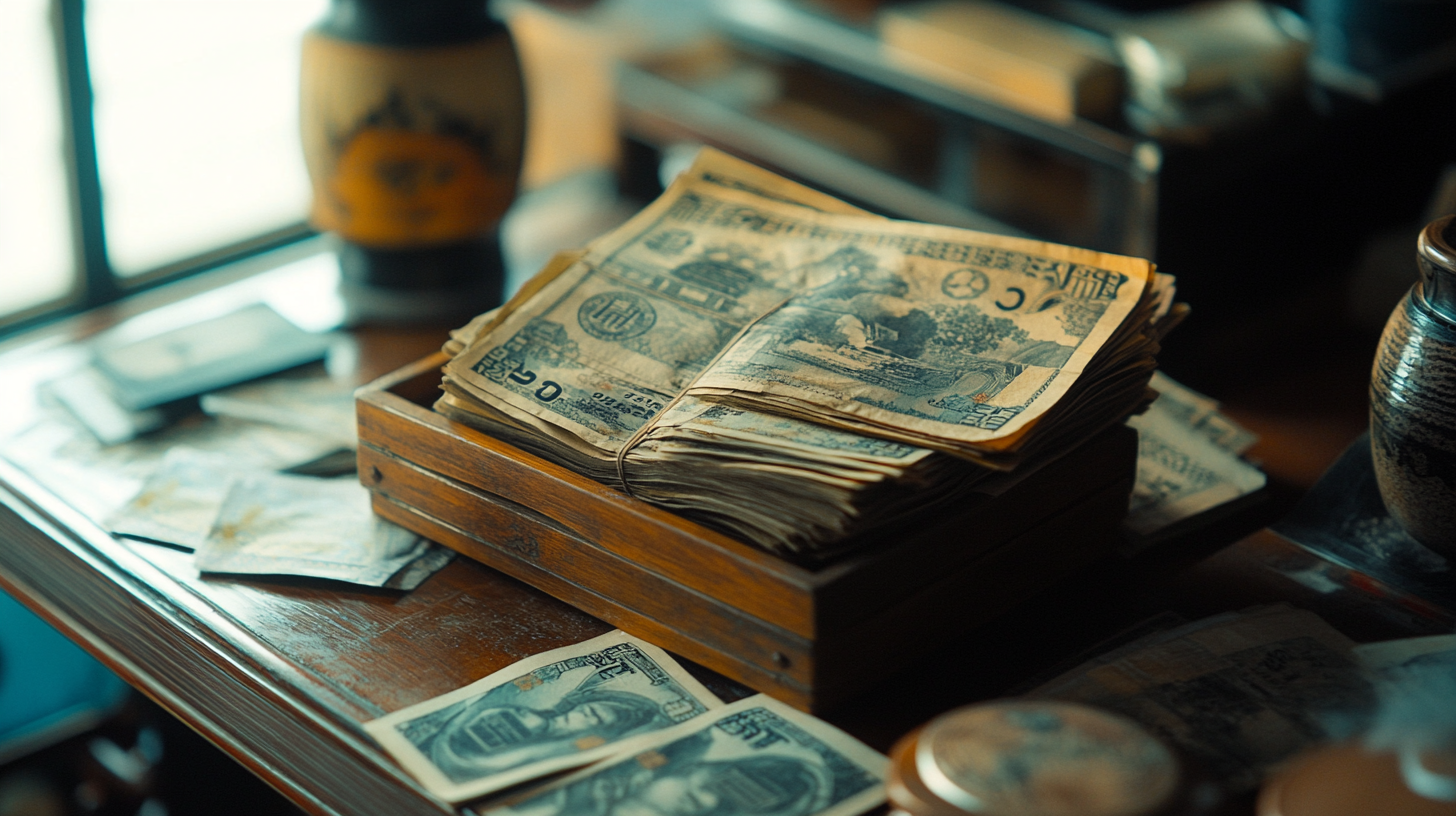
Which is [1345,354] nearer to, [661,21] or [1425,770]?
[1425,770]

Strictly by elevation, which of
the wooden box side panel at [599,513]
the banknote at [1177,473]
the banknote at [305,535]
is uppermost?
the wooden box side panel at [599,513]

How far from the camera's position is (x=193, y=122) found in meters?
1.73

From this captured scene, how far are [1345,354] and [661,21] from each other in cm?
121

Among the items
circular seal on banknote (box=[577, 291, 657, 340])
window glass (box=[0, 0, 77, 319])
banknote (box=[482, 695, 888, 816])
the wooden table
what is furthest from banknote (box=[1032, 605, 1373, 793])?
window glass (box=[0, 0, 77, 319])

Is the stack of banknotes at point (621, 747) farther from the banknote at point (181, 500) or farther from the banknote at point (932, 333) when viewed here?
the banknote at point (181, 500)

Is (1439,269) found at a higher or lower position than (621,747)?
higher

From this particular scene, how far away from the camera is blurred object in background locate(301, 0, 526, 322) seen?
1.30 metres

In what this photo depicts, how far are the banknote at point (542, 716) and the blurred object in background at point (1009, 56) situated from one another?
2.72ft

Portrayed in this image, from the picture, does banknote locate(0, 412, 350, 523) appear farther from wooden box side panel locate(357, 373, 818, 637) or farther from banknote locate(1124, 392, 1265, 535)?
banknote locate(1124, 392, 1265, 535)

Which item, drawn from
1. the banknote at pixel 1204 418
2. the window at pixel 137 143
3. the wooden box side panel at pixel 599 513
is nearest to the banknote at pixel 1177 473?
the banknote at pixel 1204 418

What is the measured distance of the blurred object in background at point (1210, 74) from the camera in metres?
1.38


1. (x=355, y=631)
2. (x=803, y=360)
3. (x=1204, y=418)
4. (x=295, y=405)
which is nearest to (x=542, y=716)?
(x=355, y=631)

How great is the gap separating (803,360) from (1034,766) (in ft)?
1.22

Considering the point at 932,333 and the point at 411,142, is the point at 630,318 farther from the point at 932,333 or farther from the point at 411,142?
the point at 411,142
